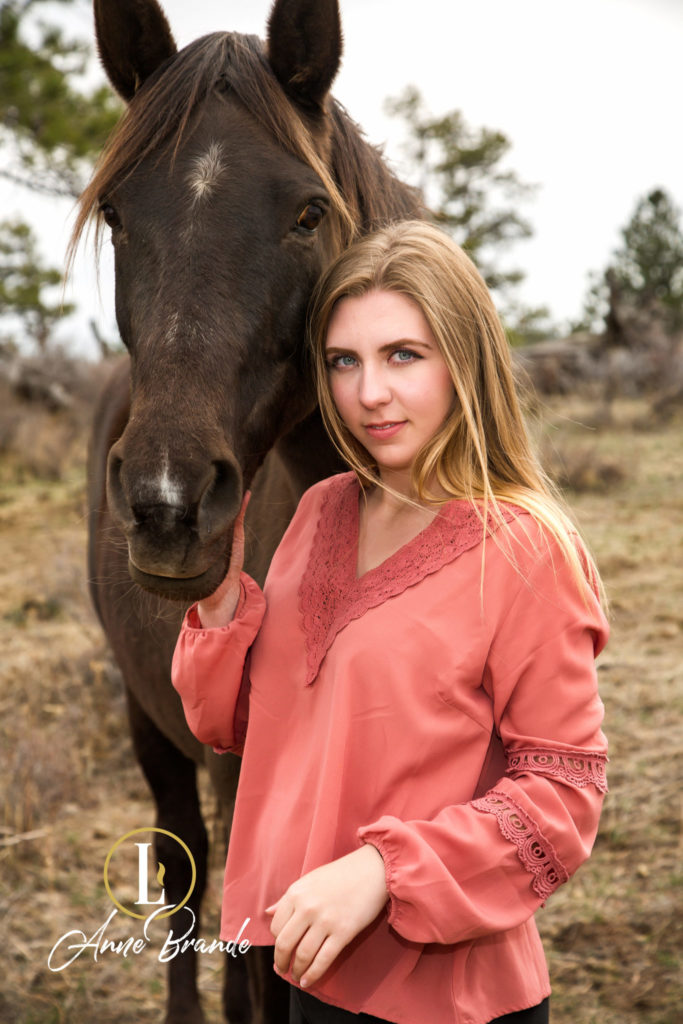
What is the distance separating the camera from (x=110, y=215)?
1721 mm

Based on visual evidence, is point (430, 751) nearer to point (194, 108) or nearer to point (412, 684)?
point (412, 684)

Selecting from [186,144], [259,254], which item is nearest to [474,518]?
[259,254]

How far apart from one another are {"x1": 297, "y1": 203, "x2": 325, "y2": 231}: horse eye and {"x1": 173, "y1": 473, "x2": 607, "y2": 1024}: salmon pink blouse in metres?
0.63

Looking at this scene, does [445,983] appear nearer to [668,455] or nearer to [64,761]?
[64,761]

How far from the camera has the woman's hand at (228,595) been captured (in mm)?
1570

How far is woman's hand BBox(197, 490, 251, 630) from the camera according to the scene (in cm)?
157

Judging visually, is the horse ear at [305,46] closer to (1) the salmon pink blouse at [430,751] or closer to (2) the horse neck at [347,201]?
(2) the horse neck at [347,201]

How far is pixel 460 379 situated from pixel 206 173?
59 cm

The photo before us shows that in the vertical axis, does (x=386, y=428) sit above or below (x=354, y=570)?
above

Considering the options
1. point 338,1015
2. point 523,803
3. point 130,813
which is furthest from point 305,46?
point 130,813

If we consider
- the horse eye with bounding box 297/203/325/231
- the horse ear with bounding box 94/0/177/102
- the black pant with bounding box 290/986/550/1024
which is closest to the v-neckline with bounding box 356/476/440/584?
the horse eye with bounding box 297/203/325/231

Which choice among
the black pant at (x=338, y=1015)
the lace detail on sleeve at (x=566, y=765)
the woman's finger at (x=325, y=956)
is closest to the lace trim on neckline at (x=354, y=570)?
the lace detail on sleeve at (x=566, y=765)

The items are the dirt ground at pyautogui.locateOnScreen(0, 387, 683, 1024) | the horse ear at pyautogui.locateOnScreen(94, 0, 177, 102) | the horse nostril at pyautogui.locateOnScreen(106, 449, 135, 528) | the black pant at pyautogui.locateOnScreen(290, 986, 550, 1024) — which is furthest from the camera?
the dirt ground at pyautogui.locateOnScreen(0, 387, 683, 1024)

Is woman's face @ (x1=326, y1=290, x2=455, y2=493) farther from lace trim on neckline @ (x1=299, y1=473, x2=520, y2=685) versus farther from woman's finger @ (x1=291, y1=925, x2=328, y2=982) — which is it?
woman's finger @ (x1=291, y1=925, x2=328, y2=982)
